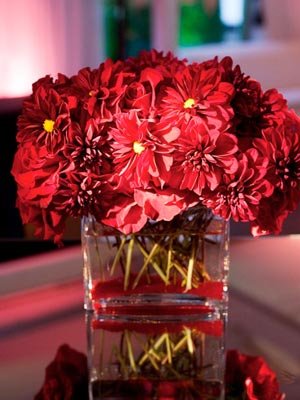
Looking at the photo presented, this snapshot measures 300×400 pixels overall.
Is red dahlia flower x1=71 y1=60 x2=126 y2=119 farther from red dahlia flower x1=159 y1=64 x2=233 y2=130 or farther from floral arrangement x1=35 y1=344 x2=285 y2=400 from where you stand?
floral arrangement x1=35 y1=344 x2=285 y2=400

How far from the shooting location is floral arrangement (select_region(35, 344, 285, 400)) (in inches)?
36.2

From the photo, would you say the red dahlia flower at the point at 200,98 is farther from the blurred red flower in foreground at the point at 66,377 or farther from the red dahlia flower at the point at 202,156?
the blurred red flower in foreground at the point at 66,377

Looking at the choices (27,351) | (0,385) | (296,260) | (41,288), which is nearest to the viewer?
(0,385)

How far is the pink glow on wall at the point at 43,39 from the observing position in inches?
197

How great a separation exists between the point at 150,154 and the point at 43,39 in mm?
4217

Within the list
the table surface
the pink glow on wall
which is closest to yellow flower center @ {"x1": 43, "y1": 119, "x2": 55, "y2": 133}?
the table surface

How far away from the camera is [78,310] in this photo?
1.20 metres

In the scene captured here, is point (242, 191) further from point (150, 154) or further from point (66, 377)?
point (66, 377)

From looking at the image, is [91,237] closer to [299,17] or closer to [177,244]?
[177,244]

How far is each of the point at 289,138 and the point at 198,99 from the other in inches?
4.5

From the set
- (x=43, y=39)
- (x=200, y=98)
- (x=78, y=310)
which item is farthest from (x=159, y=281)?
(x=43, y=39)

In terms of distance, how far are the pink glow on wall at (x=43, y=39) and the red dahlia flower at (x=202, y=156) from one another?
408cm

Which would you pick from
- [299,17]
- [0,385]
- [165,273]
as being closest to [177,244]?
[165,273]

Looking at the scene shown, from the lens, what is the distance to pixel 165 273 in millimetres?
1134
